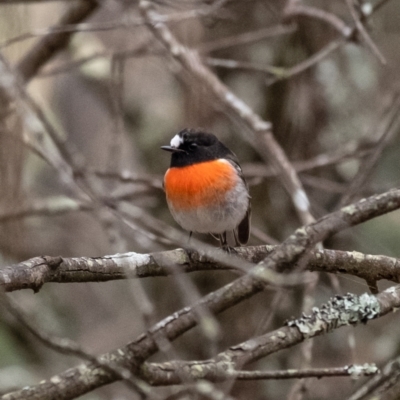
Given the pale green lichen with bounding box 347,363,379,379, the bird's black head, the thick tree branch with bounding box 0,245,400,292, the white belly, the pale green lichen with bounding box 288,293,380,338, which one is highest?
the bird's black head

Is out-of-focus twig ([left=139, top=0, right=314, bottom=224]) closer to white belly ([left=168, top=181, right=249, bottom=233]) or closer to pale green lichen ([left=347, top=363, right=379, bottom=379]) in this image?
white belly ([left=168, top=181, right=249, bottom=233])

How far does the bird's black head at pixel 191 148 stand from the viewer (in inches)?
174

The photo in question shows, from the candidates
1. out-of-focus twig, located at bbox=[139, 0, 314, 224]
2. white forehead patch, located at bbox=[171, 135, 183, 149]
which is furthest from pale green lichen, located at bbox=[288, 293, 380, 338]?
white forehead patch, located at bbox=[171, 135, 183, 149]

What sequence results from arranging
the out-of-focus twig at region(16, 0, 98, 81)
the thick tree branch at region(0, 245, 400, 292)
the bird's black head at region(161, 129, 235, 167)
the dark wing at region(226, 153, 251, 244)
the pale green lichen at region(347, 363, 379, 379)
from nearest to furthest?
the thick tree branch at region(0, 245, 400, 292) < the pale green lichen at region(347, 363, 379, 379) < the bird's black head at region(161, 129, 235, 167) < the dark wing at region(226, 153, 251, 244) < the out-of-focus twig at region(16, 0, 98, 81)

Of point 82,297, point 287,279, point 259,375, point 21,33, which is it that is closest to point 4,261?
point 21,33

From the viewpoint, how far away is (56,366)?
226 inches

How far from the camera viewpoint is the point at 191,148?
4.48m

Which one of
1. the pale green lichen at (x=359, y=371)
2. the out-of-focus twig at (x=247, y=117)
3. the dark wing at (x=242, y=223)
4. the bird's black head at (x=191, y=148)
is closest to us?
the pale green lichen at (x=359, y=371)

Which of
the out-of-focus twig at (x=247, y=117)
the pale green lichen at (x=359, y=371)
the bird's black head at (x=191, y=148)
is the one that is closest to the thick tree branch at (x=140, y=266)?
the pale green lichen at (x=359, y=371)

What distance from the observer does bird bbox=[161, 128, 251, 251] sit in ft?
13.8

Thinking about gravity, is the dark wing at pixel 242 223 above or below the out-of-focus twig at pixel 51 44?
below

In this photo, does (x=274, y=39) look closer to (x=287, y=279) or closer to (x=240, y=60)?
(x=240, y=60)

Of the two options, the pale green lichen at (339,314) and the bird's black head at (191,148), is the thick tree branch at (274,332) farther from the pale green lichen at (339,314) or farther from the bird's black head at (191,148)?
the bird's black head at (191,148)

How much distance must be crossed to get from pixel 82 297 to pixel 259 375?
19.2 feet
